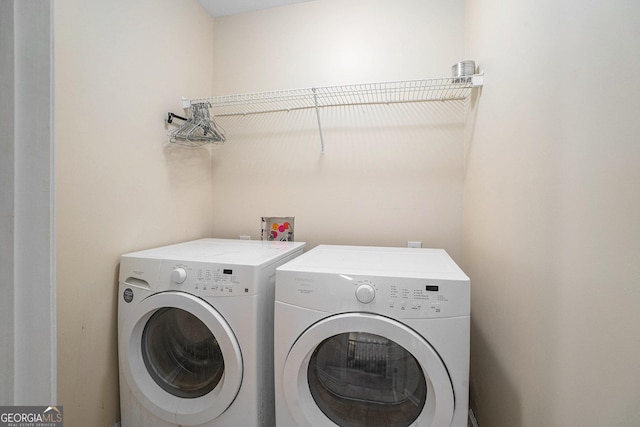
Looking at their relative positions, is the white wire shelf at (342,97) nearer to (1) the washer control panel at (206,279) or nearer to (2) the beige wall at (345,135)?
(2) the beige wall at (345,135)

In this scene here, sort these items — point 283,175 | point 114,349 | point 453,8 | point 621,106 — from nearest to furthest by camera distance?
point 621,106
point 114,349
point 453,8
point 283,175

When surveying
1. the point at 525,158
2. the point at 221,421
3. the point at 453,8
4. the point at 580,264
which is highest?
the point at 453,8

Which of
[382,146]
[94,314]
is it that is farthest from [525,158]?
[94,314]

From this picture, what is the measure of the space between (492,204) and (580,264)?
1.91 ft

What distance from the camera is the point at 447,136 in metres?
1.65

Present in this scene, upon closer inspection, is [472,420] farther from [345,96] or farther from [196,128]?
[196,128]

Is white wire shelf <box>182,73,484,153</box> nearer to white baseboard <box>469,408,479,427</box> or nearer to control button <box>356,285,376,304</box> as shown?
control button <box>356,285,376,304</box>

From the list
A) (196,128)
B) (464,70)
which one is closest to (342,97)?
(464,70)

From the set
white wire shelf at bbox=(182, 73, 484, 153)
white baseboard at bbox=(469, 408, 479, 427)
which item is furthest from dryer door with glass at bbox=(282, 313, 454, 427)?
white wire shelf at bbox=(182, 73, 484, 153)

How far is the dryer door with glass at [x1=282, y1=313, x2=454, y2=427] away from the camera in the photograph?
0.89m

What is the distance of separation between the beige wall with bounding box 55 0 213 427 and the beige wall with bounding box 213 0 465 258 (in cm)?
43
